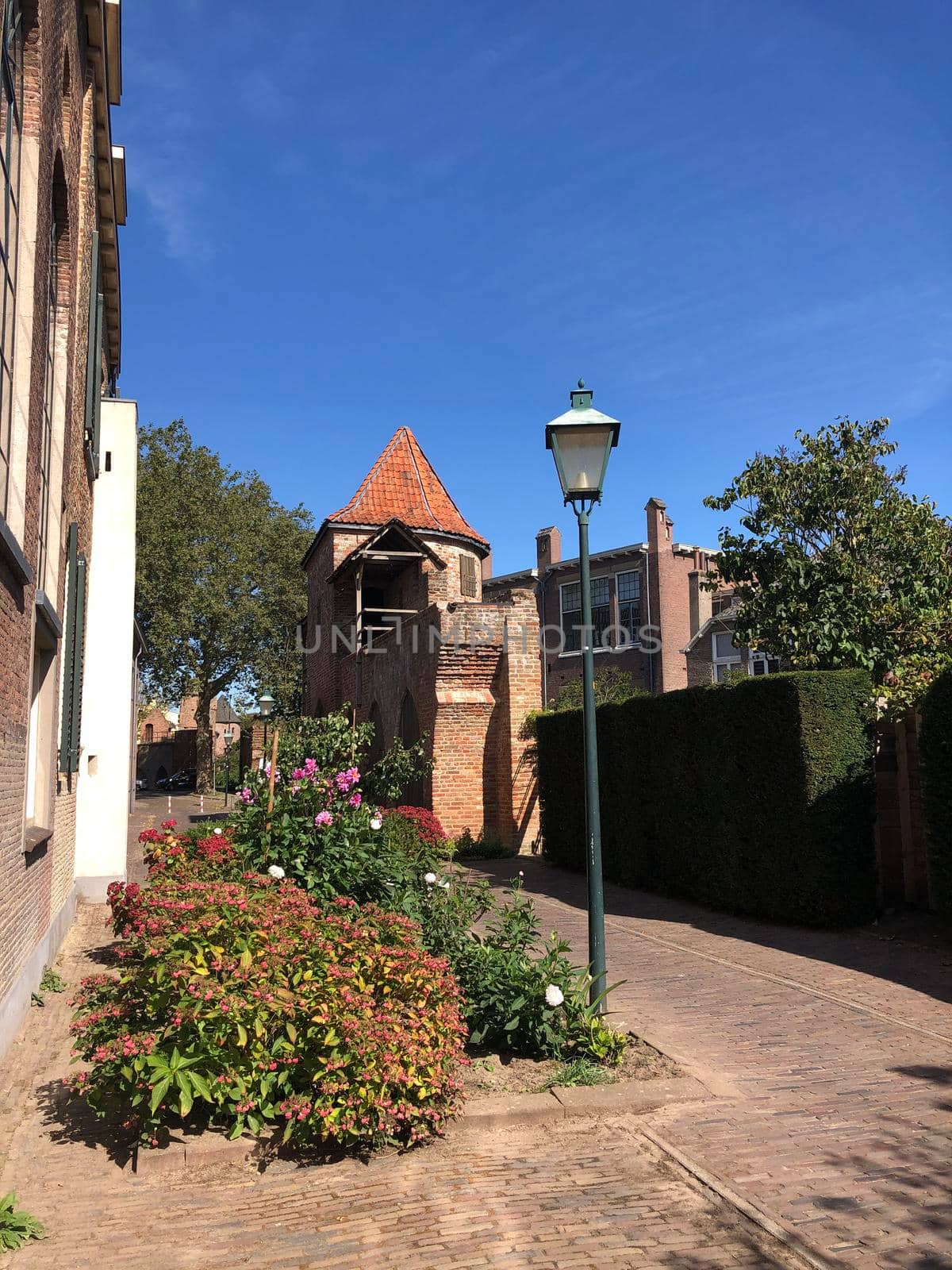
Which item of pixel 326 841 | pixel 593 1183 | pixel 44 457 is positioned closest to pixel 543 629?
pixel 326 841

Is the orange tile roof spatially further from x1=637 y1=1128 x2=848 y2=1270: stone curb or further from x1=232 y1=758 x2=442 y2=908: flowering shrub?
x1=637 y1=1128 x2=848 y2=1270: stone curb

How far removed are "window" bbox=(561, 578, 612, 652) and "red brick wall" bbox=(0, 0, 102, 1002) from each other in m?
33.9

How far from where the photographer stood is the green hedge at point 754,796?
9.73 m

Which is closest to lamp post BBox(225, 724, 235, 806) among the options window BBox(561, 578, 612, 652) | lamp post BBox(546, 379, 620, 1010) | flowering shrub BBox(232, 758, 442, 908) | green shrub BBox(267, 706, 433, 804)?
green shrub BBox(267, 706, 433, 804)

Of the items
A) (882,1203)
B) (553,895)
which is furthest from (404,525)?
(882,1203)

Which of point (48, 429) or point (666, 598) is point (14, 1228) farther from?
point (666, 598)

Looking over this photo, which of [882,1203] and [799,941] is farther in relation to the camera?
[799,941]

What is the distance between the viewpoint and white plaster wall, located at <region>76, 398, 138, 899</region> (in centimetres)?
1367

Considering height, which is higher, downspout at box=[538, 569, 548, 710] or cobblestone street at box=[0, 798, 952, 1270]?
downspout at box=[538, 569, 548, 710]

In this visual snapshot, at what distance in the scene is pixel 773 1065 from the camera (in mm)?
5777

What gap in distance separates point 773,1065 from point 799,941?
3.89 metres

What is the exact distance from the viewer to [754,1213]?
12.6 feet

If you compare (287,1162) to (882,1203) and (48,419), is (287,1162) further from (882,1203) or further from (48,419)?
(48,419)

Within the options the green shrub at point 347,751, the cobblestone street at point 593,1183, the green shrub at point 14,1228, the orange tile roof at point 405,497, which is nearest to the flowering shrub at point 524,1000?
the cobblestone street at point 593,1183
